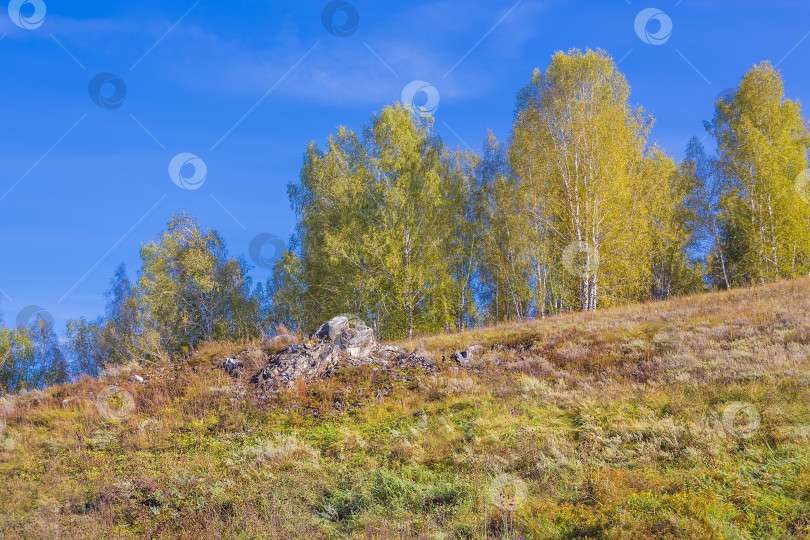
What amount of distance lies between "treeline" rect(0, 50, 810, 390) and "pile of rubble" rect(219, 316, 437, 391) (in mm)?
9855

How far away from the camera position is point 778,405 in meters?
7.65

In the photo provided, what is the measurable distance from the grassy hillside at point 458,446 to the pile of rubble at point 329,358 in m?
0.51

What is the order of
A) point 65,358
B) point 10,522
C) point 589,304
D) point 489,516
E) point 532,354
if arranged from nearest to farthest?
point 489,516
point 10,522
point 532,354
point 589,304
point 65,358

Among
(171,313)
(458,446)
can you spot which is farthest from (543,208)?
(171,313)

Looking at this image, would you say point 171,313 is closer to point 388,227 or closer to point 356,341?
point 388,227

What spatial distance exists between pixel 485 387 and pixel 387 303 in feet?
51.7

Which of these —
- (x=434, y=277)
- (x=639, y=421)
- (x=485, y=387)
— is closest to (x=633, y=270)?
(x=434, y=277)

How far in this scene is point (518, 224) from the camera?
88.0ft

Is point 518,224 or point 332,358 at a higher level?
point 518,224

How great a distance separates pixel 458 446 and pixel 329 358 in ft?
20.4

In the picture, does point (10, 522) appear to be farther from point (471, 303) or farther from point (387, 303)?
point (471, 303)

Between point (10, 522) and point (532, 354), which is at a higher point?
point (532, 354)

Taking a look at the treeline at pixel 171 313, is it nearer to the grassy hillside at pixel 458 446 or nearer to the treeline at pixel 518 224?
the treeline at pixel 518 224

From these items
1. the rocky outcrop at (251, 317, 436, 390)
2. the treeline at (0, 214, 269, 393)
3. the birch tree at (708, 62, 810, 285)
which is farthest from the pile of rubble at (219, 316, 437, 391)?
the birch tree at (708, 62, 810, 285)
